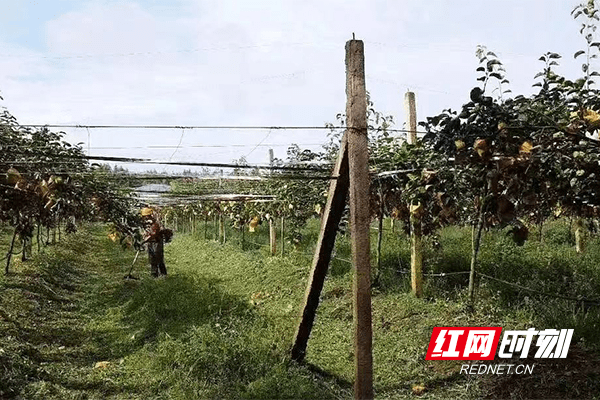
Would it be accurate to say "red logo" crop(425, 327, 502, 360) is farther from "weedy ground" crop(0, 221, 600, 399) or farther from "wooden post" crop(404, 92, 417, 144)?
"wooden post" crop(404, 92, 417, 144)

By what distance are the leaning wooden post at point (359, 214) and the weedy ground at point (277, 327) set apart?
1.05 m

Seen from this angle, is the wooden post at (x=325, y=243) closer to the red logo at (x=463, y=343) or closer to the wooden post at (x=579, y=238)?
the red logo at (x=463, y=343)

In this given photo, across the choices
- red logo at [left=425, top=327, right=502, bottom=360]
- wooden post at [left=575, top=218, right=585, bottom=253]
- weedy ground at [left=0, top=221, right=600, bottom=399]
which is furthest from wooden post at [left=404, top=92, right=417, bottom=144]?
wooden post at [left=575, top=218, right=585, bottom=253]

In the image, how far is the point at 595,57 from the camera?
388 centimetres

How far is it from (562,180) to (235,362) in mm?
3753

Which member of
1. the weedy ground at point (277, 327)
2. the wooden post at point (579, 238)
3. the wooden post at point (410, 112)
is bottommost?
the weedy ground at point (277, 327)

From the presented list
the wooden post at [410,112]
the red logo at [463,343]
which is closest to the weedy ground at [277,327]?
the red logo at [463,343]

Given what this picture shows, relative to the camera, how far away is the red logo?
19.2 feet

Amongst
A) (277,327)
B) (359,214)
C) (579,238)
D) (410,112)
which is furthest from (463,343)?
(579,238)

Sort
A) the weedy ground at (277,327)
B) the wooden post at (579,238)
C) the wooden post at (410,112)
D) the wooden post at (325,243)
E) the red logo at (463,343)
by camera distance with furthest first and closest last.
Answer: the wooden post at (579,238) → the wooden post at (410,112) → the red logo at (463,343) → the weedy ground at (277,327) → the wooden post at (325,243)

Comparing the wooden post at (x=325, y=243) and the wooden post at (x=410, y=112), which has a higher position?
the wooden post at (x=410, y=112)

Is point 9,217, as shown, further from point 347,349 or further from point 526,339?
point 526,339

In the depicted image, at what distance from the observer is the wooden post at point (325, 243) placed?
15.7 feet

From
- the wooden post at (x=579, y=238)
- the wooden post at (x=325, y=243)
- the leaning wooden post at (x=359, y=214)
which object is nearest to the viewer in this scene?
the leaning wooden post at (x=359, y=214)
